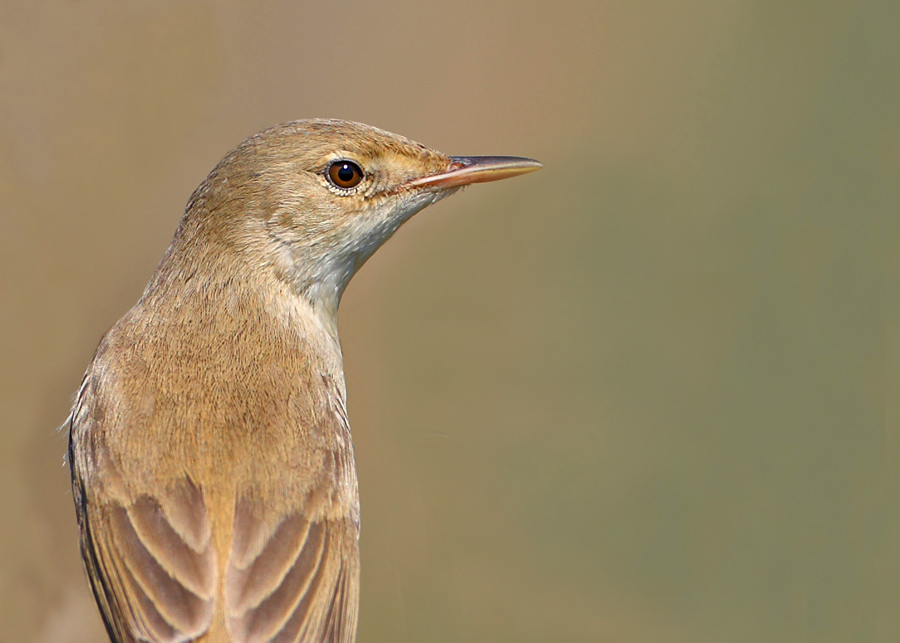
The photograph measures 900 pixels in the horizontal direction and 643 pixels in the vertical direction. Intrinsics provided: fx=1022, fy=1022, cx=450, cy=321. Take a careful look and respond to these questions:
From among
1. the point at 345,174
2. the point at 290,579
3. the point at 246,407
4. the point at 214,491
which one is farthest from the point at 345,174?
the point at 290,579

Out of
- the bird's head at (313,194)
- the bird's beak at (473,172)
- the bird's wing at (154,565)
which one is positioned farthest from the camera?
the bird's beak at (473,172)

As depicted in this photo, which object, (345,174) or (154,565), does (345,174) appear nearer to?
(345,174)

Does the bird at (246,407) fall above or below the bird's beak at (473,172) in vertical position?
below

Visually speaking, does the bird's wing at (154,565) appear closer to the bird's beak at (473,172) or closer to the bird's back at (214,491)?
the bird's back at (214,491)

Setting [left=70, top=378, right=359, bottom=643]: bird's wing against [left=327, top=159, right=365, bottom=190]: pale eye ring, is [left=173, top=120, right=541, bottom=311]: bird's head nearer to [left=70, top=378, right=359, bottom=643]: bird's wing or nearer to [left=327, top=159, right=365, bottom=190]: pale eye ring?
[left=327, top=159, right=365, bottom=190]: pale eye ring

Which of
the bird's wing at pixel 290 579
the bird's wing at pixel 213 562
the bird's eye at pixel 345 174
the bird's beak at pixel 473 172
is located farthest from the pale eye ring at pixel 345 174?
the bird's wing at pixel 290 579

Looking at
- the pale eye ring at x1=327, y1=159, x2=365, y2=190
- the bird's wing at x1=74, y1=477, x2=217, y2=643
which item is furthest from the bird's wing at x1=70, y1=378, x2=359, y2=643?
the pale eye ring at x1=327, y1=159, x2=365, y2=190

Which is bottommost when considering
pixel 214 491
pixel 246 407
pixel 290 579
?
pixel 290 579

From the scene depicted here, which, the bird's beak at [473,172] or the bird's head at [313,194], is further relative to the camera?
the bird's beak at [473,172]
